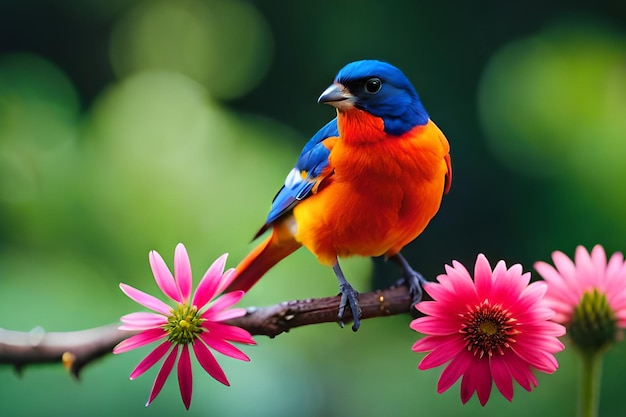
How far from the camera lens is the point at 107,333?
1.39ft

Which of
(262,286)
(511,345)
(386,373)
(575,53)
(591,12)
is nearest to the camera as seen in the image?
(511,345)

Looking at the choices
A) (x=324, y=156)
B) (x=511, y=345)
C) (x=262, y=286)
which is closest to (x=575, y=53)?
(x=262, y=286)

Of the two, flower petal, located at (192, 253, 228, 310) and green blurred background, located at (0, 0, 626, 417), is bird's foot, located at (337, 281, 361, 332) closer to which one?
flower petal, located at (192, 253, 228, 310)

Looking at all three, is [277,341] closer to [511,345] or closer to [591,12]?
[511,345]

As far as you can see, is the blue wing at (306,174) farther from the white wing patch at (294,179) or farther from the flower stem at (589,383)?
the flower stem at (589,383)

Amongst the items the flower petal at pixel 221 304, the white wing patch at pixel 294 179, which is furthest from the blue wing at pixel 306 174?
the flower petal at pixel 221 304

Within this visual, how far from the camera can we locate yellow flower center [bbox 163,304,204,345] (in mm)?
331

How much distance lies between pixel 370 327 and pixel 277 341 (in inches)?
8.8

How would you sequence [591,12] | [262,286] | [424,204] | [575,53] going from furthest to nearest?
[591,12] < [575,53] < [262,286] < [424,204]

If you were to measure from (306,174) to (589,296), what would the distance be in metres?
0.21

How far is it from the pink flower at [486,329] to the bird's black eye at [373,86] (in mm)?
141

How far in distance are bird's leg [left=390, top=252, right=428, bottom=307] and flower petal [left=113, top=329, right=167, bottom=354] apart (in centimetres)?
18

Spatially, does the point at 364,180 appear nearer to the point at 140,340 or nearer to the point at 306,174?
the point at 306,174

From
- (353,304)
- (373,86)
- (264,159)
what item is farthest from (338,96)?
(264,159)
